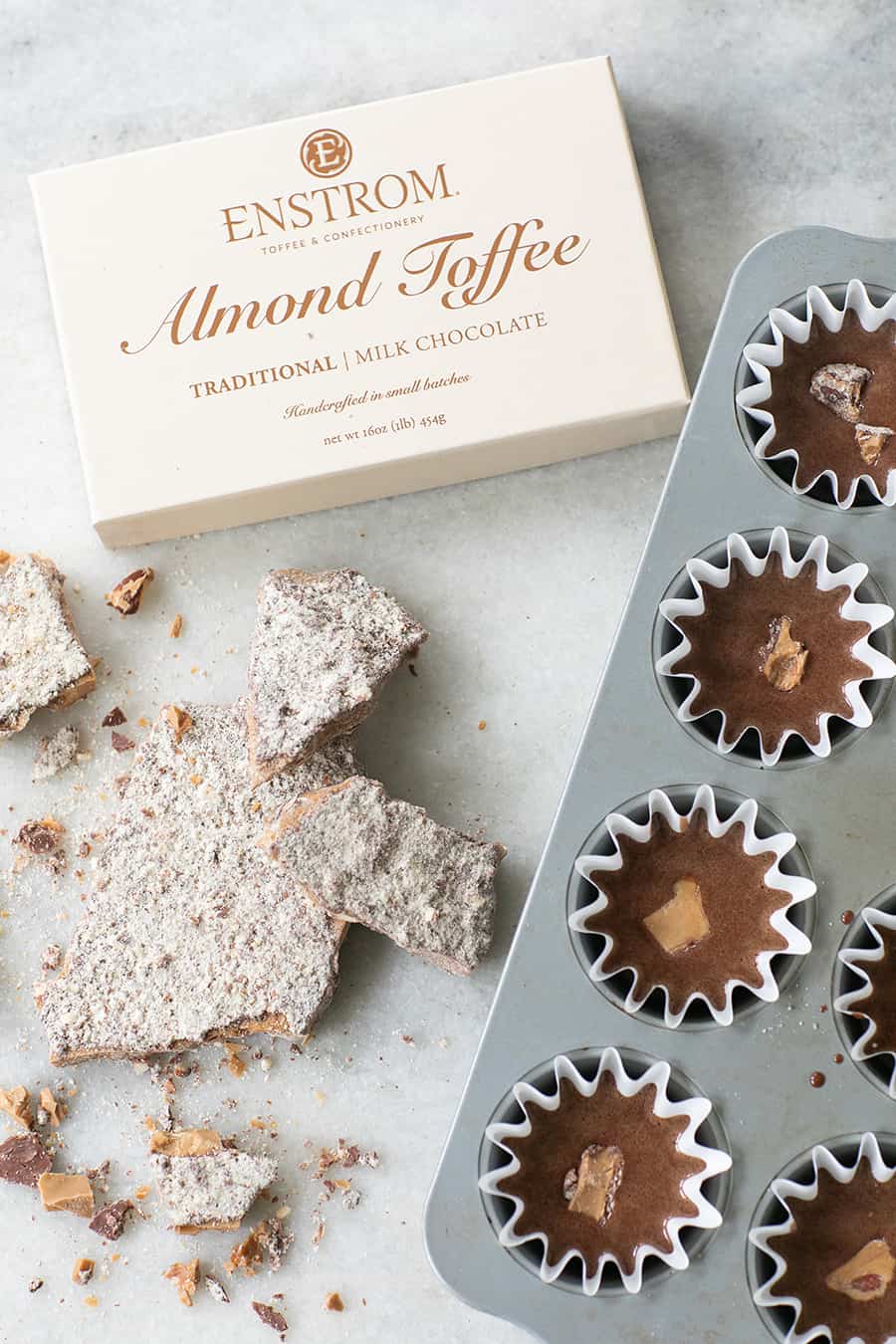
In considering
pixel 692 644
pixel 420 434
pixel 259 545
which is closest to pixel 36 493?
pixel 259 545

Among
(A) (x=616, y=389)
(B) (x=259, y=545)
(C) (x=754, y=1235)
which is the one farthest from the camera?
(B) (x=259, y=545)

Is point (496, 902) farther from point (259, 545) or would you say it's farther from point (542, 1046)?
point (259, 545)

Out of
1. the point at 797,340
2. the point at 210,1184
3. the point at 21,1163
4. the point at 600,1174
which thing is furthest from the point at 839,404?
the point at 21,1163

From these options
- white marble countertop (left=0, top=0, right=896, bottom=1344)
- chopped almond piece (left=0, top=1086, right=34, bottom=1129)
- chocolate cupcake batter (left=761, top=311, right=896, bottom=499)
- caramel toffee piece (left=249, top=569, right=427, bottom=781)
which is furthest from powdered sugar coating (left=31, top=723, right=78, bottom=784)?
chocolate cupcake batter (left=761, top=311, right=896, bottom=499)

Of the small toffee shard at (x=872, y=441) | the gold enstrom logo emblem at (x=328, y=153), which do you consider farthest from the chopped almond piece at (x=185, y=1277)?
the gold enstrom logo emblem at (x=328, y=153)

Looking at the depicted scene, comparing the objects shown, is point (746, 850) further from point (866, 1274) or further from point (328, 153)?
point (328, 153)

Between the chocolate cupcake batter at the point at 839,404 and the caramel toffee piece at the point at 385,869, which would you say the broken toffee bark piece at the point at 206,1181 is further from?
the chocolate cupcake batter at the point at 839,404
